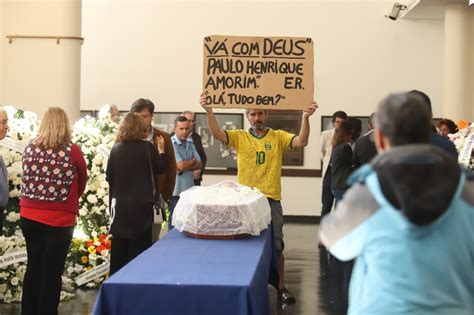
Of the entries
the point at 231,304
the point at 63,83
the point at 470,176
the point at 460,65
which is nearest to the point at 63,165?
the point at 231,304

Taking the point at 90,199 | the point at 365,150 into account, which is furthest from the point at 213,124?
the point at 365,150

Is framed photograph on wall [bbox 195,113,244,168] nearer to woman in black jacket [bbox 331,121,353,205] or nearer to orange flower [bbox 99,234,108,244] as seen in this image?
orange flower [bbox 99,234,108,244]

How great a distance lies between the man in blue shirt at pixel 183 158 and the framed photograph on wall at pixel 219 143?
642cm

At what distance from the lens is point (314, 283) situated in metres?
8.86

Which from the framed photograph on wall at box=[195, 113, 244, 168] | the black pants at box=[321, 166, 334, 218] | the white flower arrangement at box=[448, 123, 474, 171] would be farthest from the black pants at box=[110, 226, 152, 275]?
the framed photograph on wall at box=[195, 113, 244, 168]

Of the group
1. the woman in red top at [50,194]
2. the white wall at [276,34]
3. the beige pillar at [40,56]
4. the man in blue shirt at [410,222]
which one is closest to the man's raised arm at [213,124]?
the woman in red top at [50,194]

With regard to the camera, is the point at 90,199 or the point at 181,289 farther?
the point at 90,199

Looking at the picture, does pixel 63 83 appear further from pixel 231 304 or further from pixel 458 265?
pixel 458 265

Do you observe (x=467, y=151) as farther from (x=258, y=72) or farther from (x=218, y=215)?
(x=218, y=215)

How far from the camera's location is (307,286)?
28.4ft

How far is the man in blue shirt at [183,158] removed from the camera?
29.2ft

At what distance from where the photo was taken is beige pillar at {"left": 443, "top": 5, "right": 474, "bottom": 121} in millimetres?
13789

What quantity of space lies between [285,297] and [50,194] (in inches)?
104

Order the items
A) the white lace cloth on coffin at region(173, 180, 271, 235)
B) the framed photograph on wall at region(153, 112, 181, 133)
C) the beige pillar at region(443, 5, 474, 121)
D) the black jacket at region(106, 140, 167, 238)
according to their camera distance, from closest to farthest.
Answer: the white lace cloth on coffin at region(173, 180, 271, 235), the black jacket at region(106, 140, 167, 238), the beige pillar at region(443, 5, 474, 121), the framed photograph on wall at region(153, 112, 181, 133)
